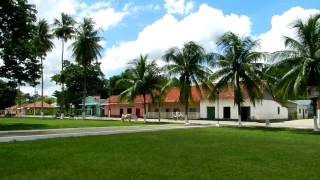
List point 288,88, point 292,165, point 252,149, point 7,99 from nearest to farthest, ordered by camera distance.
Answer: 1. point 292,165
2. point 252,149
3. point 288,88
4. point 7,99

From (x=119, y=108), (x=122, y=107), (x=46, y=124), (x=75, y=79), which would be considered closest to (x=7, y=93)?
(x=46, y=124)

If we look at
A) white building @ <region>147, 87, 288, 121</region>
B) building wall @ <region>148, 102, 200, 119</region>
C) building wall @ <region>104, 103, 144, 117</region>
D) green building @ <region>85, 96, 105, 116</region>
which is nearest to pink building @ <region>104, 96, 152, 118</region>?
building wall @ <region>104, 103, 144, 117</region>

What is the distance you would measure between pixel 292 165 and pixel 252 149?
4647mm

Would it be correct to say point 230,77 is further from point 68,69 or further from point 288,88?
point 68,69

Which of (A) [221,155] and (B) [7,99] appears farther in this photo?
(B) [7,99]

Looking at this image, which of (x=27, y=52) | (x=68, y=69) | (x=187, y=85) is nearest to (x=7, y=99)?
(x=27, y=52)

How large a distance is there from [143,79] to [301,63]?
855 inches

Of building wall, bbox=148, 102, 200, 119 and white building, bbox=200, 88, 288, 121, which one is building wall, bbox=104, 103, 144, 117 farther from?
white building, bbox=200, 88, 288, 121

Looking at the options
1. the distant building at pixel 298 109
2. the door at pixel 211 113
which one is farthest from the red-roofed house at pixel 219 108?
the distant building at pixel 298 109

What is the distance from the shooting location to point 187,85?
44594 millimetres

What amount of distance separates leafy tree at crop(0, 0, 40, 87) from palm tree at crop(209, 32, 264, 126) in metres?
16.0

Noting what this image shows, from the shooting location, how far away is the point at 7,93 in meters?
38.7

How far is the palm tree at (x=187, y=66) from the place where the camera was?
44156 millimetres

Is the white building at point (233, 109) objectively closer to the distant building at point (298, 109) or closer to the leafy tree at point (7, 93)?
the distant building at point (298, 109)
